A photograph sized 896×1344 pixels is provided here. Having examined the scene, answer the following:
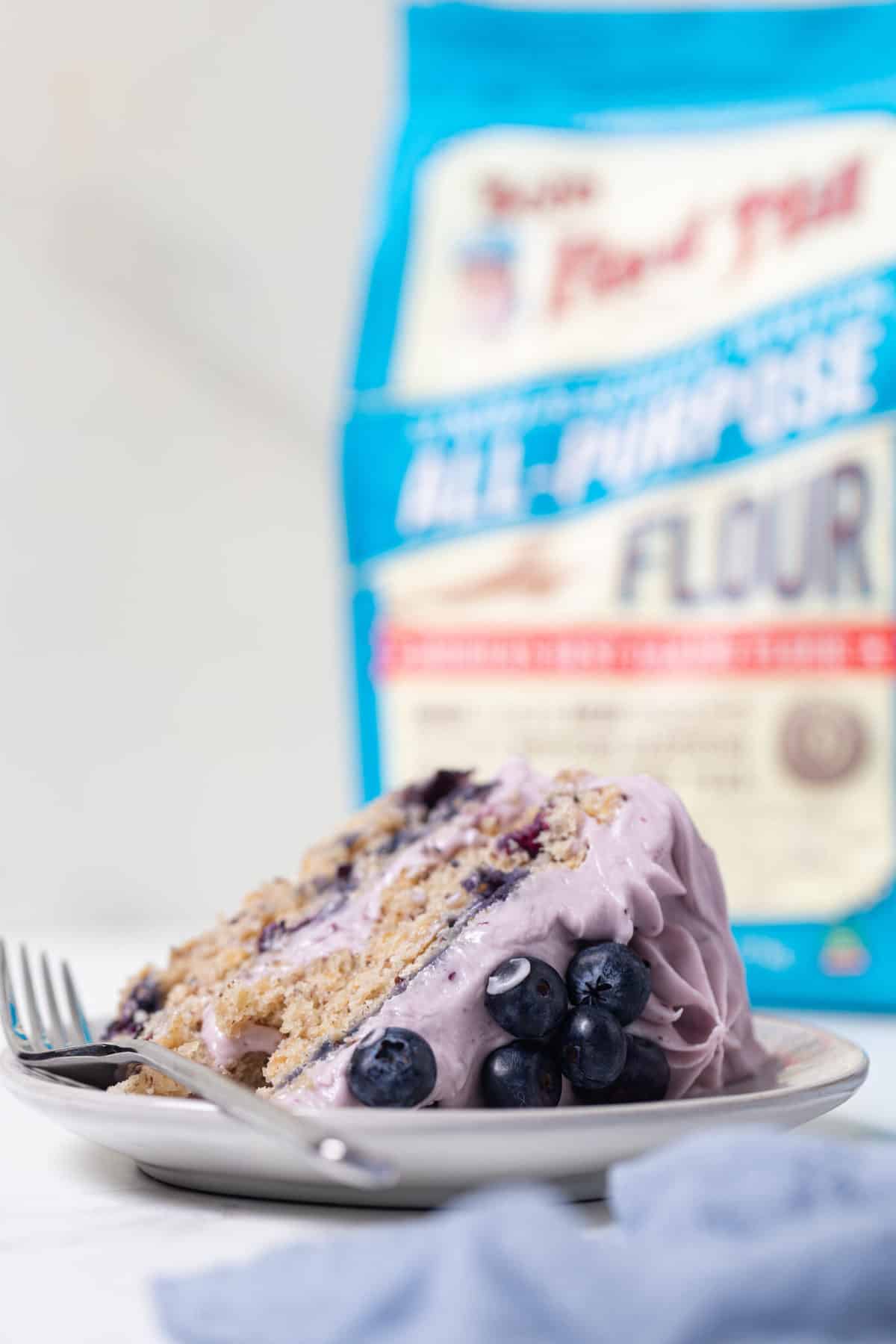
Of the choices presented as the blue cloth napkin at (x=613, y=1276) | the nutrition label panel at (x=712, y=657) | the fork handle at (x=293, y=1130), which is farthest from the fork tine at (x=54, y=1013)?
the nutrition label panel at (x=712, y=657)

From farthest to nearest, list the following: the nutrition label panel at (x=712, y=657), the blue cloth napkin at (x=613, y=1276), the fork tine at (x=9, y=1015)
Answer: the nutrition label panel at (x=712, y=657) → the fork tine at (x=9, y=1015) → the blue cloth napkin at (x=613, y=1276)

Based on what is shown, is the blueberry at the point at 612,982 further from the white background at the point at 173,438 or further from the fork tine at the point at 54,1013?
the white background at the point at 173,438

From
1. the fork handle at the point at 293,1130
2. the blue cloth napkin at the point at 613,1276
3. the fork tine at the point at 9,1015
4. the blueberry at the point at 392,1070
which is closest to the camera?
the blue cloth napkin at the point at 613,1276

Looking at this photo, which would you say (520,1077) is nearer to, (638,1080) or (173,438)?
(638,1080)

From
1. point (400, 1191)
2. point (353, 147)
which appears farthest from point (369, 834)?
point (353, 147)

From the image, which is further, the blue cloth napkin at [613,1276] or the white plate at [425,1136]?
the white plate at [425,1136]

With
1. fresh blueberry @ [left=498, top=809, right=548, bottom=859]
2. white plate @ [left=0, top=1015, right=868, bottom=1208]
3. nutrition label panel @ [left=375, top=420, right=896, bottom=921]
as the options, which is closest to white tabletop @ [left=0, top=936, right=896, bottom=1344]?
white plate @ [left=0, top=1015, right=868, bottom=1208]
